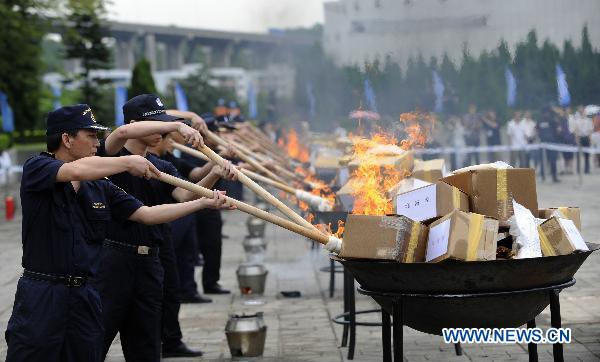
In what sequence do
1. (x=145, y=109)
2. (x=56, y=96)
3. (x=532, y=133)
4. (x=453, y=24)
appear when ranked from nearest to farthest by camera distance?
(x=145, y=109)
(x=453, y=24)
(x=532, y=133)
(x=56, y=96)

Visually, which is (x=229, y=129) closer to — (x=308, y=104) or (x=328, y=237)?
(x=328, y=237)

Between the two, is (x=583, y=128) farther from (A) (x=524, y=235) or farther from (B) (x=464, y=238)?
(B) (x=464, y=238)

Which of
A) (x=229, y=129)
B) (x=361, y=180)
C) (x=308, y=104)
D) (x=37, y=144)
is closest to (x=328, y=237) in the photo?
(x=361, y=180)

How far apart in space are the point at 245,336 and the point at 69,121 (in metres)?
3.51

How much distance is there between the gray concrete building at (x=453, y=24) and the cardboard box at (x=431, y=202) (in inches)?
259

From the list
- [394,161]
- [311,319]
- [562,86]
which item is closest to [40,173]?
[394,161]

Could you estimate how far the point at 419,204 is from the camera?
20.9 feet

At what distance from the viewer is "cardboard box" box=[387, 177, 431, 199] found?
7.59 m

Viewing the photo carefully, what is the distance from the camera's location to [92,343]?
18.0 feet

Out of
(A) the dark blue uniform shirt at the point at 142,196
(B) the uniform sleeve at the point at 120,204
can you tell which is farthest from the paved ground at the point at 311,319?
(B) the uniform sleeve at the point at 120,204

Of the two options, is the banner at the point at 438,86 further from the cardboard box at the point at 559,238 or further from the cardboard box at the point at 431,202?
the cardboard box at the point at 559,238

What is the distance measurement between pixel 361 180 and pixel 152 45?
101374 millimetres

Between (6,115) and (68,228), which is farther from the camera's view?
(6,115)

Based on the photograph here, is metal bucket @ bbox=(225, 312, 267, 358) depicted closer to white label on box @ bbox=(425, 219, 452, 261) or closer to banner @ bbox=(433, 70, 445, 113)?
white label on box @ bbox=(425, 219, 452, 261)
